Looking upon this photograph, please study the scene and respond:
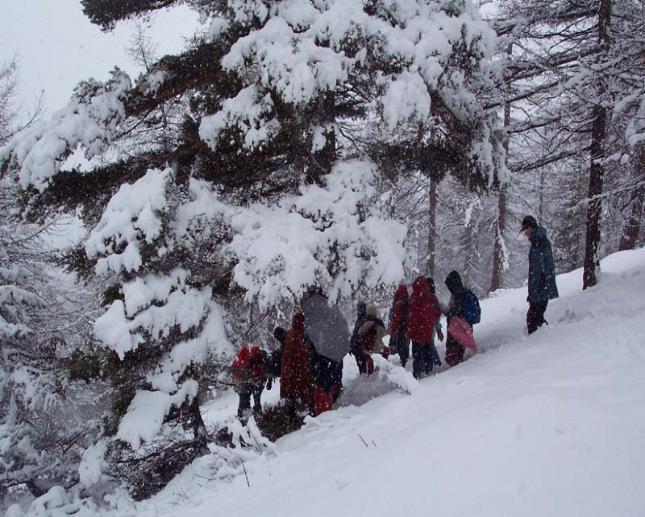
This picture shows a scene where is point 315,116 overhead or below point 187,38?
below

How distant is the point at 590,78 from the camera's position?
831 cm

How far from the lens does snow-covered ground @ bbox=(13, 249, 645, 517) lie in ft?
9.59

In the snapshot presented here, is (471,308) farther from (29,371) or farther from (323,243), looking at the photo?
(29,371)

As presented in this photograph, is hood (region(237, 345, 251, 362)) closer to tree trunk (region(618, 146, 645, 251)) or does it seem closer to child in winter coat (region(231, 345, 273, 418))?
child in winter coat (region(231, 345, 273, 418))

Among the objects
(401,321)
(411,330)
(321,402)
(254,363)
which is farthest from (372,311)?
(254,363)

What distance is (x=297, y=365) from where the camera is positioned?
7.79 meters

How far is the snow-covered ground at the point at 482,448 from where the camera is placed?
292 centimetres

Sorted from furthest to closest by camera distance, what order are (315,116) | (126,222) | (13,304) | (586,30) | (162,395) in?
(13,304)
(586,30)
(315,116)
(162,395)
(126,222)

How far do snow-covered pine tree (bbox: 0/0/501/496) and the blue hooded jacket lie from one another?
1.28 meters

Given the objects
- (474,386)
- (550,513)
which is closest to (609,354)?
(474,386)

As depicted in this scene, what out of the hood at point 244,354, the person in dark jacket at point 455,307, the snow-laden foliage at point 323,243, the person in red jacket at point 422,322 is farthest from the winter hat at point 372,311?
the hood at point 244,354

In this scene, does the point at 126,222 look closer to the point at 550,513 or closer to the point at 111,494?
the point at 111,494

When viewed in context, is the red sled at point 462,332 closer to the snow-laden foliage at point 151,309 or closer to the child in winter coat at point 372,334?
the child in winter coat at point 372,334

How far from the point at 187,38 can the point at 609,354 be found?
8.18 m
